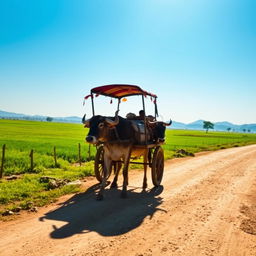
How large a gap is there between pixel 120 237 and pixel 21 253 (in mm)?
1886

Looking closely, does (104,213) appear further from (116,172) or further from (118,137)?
(116,172)

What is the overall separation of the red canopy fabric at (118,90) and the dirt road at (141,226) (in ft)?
11.8

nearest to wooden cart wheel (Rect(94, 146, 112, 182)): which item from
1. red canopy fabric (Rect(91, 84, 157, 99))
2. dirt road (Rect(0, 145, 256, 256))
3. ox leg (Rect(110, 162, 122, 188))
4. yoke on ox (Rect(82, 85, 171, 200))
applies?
yoke on ox (Rect(82, 85, 171, 200))

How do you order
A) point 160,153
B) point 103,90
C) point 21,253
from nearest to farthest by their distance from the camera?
point 21,253 < point 103,90 < point 160,153

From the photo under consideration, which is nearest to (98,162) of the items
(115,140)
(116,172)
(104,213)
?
(116,172)

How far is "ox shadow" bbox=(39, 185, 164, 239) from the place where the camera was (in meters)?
5.86

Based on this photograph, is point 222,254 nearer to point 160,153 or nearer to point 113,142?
point 113,142

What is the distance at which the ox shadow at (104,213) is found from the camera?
586 centimetres

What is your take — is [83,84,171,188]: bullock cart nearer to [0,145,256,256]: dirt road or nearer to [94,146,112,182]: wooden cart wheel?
[94,146,112,182]: wooden cart wheel

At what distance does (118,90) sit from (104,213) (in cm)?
479

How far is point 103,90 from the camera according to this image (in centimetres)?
958

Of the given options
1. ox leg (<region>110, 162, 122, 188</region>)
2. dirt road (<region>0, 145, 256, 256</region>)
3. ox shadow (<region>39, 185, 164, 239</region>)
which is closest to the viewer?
dirt road (<region>0, 145, 256, 256</region>)

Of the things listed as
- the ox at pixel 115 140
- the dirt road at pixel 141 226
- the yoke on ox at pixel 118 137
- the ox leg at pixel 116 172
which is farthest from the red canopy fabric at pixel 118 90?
the dirt road at pixel 141 226

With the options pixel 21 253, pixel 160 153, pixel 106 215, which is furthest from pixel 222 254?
pixel 160 153
